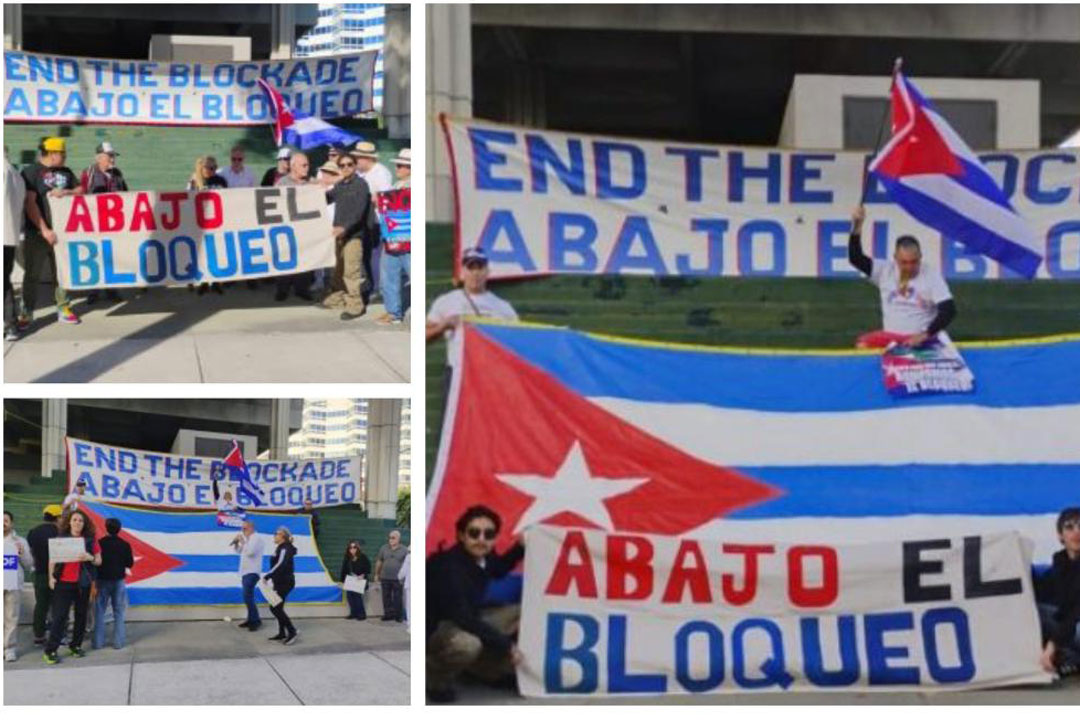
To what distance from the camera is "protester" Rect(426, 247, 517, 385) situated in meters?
7.49

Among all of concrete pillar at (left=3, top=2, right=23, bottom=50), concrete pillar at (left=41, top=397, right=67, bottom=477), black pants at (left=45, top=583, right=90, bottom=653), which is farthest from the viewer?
concrete pillar at (left=3, top=2, right=23, bottom=50)

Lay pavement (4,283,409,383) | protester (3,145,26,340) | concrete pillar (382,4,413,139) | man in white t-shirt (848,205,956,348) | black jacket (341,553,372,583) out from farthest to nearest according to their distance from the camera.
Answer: black jacket (341,553,372,583), concrete pillar (382,4,413,139), protester (3,145,26,340), pavement (4,283,409,383), man in white t-shirt (848,205,956,348)

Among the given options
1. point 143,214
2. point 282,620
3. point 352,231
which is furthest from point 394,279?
point 282,620

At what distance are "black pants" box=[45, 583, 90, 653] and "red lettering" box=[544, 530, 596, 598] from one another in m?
4.38

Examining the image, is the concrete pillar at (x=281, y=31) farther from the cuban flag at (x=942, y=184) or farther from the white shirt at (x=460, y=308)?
the cuban flag at (x=942, y=184)

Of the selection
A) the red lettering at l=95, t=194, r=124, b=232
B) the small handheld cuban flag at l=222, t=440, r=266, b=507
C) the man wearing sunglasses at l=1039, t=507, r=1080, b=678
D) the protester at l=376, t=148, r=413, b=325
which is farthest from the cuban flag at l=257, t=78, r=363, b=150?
the man wearing sunglasses at l=1039, t=507, r=1080, b=678

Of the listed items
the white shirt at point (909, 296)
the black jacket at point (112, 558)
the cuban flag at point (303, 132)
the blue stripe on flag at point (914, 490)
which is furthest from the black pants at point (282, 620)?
the white shirt at point (909, 296)

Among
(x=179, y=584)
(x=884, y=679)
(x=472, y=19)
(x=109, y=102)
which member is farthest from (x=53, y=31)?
(x=884, y=679)

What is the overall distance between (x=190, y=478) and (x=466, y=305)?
660 cm

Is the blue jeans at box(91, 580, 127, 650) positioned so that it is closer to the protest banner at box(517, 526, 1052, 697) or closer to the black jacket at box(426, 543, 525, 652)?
the black jacket at box(426, 543, 525, 652)

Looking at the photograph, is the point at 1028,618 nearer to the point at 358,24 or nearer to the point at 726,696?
the point at 726,696

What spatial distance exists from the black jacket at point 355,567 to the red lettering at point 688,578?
7.14m

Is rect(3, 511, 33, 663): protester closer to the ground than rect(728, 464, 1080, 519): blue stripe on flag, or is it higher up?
closer to the ground

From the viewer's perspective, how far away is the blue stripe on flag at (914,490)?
7.50m
